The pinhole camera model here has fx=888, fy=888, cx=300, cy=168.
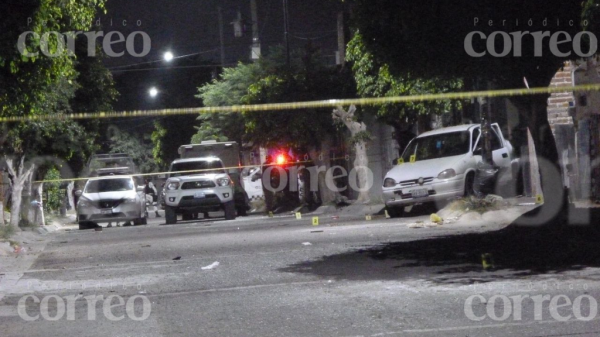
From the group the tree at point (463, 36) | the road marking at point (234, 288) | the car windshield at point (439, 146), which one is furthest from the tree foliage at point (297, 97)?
the road marking at point (234, 288)

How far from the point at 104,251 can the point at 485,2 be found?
8.11m

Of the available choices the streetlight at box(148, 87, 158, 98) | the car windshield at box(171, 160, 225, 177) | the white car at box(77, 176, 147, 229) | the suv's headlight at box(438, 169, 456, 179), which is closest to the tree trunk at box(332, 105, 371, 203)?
the car windshield at box(171, 160, 225, 177)

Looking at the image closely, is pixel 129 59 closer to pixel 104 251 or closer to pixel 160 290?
pixel 104 251

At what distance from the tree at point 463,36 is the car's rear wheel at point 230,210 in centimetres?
1331

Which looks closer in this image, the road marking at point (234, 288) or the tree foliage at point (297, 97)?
the road marking at point (234, 288)

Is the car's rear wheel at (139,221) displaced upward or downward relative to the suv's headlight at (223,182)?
downward

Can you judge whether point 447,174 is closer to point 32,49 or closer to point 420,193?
point 420,193

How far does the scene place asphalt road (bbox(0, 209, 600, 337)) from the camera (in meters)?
7.38

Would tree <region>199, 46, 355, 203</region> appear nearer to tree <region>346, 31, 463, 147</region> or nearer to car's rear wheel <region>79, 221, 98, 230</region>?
tree <region>346, 31, 463, 147</region>

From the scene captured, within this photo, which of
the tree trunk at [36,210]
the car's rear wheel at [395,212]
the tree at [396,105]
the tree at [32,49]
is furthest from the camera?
the tree trunk at [36,210]

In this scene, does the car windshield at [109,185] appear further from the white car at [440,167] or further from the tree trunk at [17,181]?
the white car at [440,167]

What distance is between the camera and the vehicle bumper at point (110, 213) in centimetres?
2553

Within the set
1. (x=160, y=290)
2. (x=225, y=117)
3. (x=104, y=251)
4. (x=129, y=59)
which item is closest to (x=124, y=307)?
(x=160, y=290)

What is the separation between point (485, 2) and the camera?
1131 cm
